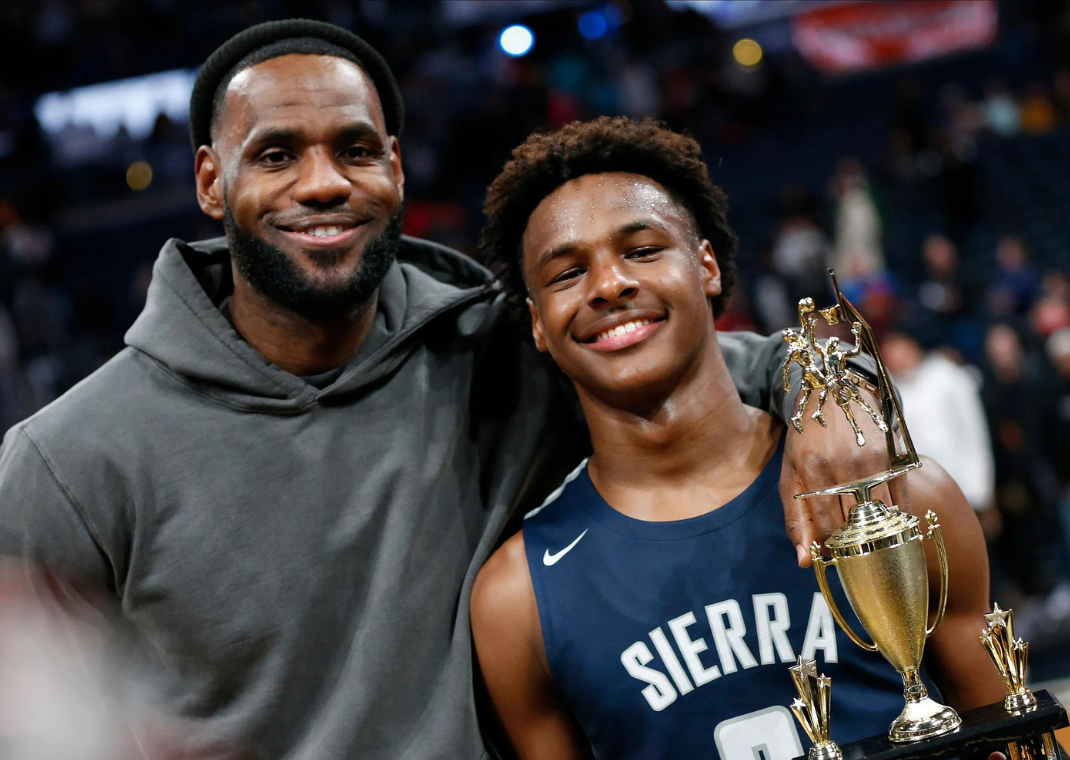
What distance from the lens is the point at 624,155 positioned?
95.2 inches

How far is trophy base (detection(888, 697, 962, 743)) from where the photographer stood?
172 cm

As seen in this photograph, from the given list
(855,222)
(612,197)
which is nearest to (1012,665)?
(612,197)

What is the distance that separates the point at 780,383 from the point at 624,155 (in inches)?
23.2

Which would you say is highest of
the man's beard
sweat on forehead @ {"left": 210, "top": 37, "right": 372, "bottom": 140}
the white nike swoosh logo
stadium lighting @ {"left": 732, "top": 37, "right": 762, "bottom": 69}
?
stadium lighting @ {"left": 732, "top": 37, "right": 762, "bottom": 69}

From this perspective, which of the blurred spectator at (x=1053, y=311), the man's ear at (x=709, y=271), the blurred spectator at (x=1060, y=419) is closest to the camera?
the man's ear at (x=709, y=271)

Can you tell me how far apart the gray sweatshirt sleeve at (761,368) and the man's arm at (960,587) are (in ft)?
0.92

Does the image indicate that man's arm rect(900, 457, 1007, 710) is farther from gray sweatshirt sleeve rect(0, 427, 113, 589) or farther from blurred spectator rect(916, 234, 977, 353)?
blurred spectator rect(916, 234, 977, 353)

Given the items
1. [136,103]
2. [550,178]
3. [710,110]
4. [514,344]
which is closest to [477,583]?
[514,344]

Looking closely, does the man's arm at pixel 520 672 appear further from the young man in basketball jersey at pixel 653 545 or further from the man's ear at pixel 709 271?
the man's ear at pixel 709 271

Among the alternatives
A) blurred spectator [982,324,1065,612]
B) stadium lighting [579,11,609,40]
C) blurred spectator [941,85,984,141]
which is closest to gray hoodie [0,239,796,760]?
blurred spectator [982,324,1065,612]

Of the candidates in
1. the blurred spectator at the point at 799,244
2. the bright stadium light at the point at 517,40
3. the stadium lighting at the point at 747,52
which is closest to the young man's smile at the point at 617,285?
the blurred spectator at the point at 799,244

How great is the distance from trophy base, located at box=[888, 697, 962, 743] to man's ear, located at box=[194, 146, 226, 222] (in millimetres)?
1762

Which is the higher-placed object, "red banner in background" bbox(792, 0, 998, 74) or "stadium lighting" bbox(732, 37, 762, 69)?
"stadium lighting" bbox(732, 37, 762, 69)

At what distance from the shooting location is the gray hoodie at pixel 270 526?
7.20 ft
